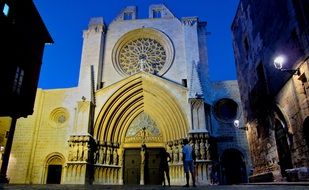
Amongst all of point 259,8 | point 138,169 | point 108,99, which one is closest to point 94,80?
point 108,99

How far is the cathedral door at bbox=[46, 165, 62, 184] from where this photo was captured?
633 inches

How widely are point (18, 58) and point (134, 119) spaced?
7.63 meters

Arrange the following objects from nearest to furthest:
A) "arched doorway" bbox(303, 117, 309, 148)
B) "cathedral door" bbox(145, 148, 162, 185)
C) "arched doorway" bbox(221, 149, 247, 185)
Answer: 1. "arched doorway" bbox(303, 117, 309, 148)
2. "cathedral door" bbox(145, 148, 162, 185)
3. "arched doorway" bbox(221, 149, 247, 185)

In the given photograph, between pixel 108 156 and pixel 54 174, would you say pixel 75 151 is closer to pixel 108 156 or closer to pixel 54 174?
pixel 108 156

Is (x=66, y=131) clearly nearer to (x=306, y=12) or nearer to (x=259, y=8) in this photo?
(x=259, y=8)

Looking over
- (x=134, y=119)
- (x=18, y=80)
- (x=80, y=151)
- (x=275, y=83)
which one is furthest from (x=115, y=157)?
(x=275, y=83)

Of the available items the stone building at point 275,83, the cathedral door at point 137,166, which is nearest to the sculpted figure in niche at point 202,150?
the stone building at point 275,83

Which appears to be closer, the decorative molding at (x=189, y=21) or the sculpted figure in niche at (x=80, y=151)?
the sculpted figure in niche at (x=80, y=151)

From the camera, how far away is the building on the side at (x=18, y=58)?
10.4 metres

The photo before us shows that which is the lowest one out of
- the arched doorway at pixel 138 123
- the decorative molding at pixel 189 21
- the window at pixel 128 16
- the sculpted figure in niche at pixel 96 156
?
the sculpted figure in niche at pixel 96 156

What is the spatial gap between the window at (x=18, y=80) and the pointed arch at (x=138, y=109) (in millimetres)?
4925

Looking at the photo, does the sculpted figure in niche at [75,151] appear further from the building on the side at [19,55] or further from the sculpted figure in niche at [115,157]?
the building on the side at [19,55]

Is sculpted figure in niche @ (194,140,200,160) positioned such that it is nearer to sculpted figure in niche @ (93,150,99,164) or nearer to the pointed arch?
the pointed arch

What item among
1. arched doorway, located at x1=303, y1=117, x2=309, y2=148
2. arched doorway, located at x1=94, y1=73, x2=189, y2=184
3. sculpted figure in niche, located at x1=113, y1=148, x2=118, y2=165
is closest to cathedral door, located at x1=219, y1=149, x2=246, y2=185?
arched doorway, located at x1=94, y1=73, x2=189, y2=184
